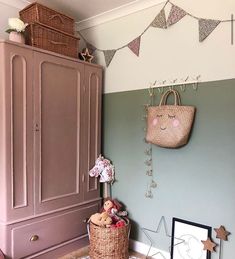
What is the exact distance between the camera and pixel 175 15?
7.29 ft

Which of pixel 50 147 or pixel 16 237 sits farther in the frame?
pixel 50 147

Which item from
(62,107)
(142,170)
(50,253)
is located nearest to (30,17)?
(62,107)

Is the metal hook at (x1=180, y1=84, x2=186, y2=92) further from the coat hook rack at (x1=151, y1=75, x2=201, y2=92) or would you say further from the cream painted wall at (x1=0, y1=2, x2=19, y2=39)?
the cream painted wall at (x1=0, y1=2, x2=19, y2=39)

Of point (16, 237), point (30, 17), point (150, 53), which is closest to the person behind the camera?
point (16, 237)

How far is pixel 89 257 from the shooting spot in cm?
235

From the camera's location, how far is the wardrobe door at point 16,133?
194 centimetres

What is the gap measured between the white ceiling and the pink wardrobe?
1.82 ft

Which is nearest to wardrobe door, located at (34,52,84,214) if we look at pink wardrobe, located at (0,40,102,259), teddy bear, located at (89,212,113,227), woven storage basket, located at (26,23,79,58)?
pink wardrobe, located at (0,40,102,259)

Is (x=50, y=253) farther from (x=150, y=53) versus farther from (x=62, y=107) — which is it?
(x=150, y=53)

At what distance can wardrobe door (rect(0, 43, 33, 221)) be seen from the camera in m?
1.94

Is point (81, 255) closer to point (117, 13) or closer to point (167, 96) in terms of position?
point (167, 96)

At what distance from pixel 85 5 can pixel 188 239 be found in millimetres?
2300

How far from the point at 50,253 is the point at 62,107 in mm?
1272

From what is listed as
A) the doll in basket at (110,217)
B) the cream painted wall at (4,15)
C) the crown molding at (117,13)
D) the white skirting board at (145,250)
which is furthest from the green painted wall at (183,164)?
the cream painted wall at (4,15)
